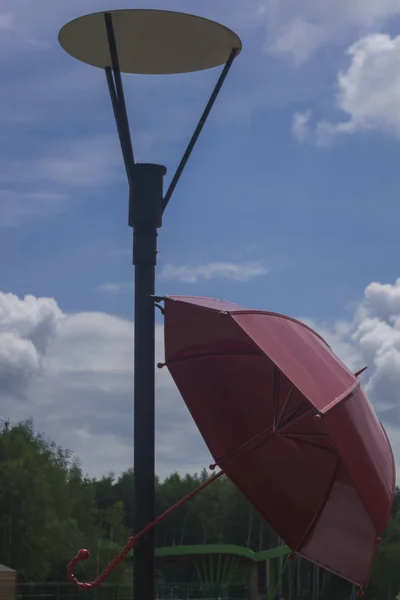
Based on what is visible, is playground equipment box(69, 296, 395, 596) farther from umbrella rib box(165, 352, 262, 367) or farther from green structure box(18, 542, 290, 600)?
green structure box(18, 542, 290, 600)

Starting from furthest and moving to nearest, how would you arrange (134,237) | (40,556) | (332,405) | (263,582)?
(263,582) < (40,556) < (134,237) < (332,405)

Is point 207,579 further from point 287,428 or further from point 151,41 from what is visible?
point 151,41

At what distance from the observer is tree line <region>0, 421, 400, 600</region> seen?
1997 inches

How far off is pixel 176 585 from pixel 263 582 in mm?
13926

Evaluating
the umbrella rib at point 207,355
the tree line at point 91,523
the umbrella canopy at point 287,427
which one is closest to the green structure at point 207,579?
the tree line at point 91,523

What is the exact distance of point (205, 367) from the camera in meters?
7.78

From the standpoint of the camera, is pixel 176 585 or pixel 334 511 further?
pixel 176 585

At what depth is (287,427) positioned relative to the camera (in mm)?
7516

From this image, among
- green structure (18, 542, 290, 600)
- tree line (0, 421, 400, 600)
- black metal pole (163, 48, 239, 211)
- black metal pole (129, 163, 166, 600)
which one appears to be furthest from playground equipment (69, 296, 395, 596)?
green structure (18, 542, 290, 600)

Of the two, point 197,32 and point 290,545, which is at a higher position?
point 197,32

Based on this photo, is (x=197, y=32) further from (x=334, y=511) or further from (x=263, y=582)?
(x=263, y=582)

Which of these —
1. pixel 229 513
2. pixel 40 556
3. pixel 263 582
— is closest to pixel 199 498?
pixel 229 513

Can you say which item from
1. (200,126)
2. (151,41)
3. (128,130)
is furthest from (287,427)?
(151,41)

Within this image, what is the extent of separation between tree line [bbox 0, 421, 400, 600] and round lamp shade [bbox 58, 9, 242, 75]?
31.3 meters
